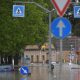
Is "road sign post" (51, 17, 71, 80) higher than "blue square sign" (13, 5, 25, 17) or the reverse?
the reverse

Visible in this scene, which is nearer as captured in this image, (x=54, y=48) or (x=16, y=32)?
(x=16, y=32)

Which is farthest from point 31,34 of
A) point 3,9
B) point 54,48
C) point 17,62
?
point 54,48

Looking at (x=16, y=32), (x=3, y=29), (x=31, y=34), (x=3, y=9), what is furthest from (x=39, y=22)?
(x=3, y=9)

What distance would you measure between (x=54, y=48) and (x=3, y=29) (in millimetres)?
76136

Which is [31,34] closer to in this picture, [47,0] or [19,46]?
[19,46]

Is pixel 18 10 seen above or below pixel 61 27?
above

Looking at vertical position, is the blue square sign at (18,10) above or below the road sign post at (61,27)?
above

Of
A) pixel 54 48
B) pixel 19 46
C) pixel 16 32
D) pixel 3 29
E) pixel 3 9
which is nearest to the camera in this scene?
pixel 3 9

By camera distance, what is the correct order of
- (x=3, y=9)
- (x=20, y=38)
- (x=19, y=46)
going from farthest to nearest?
(x=19, y=46) → (x=20, y=38) → (x=3, y=9)

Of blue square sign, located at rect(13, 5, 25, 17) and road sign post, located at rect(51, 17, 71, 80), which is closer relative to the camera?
road sign post, located at rect(51, 17, 71, 80)

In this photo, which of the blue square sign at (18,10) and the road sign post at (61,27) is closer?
the road sign post at (61,27)

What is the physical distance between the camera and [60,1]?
37.3 feet

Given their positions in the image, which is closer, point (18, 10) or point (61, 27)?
point (61, 27)

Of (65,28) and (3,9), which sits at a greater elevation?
(3,9)
